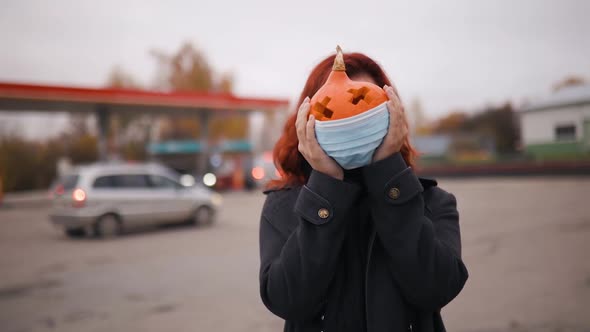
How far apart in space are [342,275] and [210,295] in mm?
Answer: 4689

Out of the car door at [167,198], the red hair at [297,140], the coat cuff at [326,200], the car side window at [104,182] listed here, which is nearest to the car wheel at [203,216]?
the car door at [167,198]

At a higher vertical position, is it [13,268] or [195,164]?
[13,268]

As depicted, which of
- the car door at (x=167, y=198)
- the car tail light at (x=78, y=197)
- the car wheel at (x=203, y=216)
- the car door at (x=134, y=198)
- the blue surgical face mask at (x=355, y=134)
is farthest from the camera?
the car wheel at (x=203, y=216)

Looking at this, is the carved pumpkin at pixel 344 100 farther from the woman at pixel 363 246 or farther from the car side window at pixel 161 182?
the car side window at pixel 161 182

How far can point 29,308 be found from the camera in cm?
545

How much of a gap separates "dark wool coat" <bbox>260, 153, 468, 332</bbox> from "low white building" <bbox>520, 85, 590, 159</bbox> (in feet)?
9.17

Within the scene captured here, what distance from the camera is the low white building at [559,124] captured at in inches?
144

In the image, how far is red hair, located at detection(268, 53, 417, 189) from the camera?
1566 millimetres

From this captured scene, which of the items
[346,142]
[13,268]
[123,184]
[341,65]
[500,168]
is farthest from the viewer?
[500,168]

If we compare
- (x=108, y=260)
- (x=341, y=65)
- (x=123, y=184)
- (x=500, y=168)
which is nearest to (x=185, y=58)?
(x=500, y=168)

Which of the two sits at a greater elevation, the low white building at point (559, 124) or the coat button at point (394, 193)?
the coat button at point (394, 193)

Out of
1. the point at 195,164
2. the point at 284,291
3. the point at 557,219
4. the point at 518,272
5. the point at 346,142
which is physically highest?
the point at 346,142

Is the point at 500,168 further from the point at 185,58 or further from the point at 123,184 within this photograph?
the point at 185,58

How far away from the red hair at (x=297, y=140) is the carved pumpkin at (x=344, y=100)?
0.34 metres
